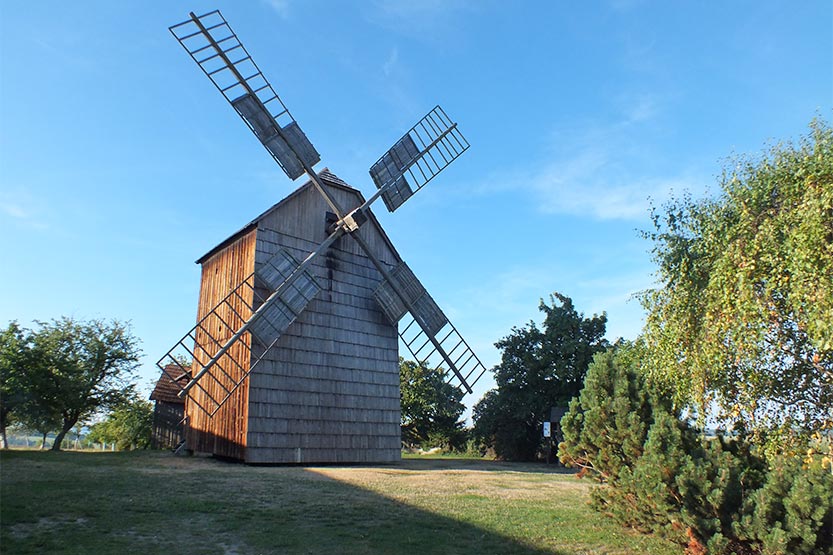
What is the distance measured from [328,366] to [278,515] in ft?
30.3

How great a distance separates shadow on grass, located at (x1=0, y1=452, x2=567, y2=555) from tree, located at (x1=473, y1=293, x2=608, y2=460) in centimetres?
1577

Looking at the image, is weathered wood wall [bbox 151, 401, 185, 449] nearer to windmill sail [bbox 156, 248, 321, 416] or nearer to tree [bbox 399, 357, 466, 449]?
windmill sail [bbox 156, 248, 321, 416]

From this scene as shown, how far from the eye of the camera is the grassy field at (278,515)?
8.60 m

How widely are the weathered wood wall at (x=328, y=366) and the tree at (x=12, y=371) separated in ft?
30.8

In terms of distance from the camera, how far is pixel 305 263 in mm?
18641

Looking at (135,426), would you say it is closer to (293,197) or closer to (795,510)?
(293,197)

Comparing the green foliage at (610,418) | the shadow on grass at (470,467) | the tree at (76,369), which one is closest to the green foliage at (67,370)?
the tree at (76,369)

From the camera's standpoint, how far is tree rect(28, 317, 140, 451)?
73.0 ft

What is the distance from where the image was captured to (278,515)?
10.3 meters

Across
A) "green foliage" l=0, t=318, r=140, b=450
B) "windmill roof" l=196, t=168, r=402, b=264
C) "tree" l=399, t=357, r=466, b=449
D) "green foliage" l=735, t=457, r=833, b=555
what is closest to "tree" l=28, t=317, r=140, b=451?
"green foliage" l=0, t=318, r=140, b=450

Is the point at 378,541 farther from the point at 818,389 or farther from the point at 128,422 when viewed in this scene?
the point at 128,422

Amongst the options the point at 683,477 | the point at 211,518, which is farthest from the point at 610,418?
the point at 211,518

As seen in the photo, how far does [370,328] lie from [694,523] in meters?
13.6

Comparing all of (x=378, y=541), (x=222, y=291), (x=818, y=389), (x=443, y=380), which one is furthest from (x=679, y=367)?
(x=443, y=380)
